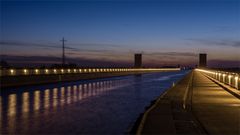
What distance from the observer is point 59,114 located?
15766 millimetres

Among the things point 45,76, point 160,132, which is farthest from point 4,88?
point 160,132

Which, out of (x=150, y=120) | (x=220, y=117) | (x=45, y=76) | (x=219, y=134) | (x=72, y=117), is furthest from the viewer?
(x=45, y=76)

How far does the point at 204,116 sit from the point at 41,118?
6.21 metres

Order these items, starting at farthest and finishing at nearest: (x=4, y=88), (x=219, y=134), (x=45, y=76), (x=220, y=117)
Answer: (x=45, y=76) → (x=4, y=88) → (x=220, y=117) → (x=219, y=134)

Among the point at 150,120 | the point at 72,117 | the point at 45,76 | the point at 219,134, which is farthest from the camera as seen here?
the point at 45,76

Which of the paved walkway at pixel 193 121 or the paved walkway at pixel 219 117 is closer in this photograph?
the paved walkway at pixel 193 121

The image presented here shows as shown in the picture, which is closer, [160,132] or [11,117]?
[160,132]

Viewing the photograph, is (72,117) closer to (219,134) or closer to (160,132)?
(160,132)

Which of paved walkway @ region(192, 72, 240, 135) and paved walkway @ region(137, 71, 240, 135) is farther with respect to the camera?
paved walkway @ region(192, 72, 240, 135)

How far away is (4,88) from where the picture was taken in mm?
32562

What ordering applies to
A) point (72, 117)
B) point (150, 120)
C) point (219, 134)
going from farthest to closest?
point (72, 117)
point (150, 120)
point (219, 134)

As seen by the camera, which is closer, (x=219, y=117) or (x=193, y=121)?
(x=193, y=121)

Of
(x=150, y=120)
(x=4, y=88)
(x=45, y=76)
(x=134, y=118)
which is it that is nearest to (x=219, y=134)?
(x=150, y=120)

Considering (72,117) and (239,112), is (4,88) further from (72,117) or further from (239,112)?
(239,112)
